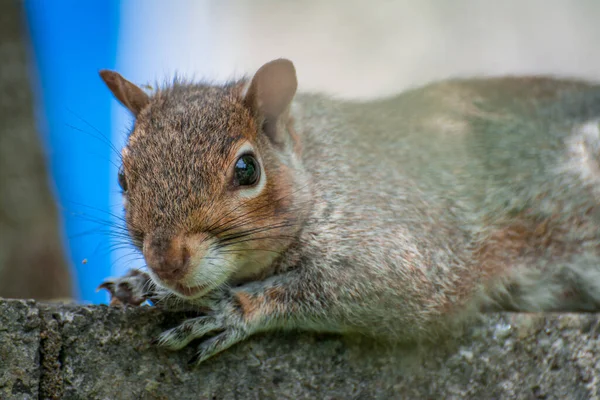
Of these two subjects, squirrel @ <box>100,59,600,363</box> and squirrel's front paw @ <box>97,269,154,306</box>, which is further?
squirrel's front paw @ <box>97,269,154,306</box>

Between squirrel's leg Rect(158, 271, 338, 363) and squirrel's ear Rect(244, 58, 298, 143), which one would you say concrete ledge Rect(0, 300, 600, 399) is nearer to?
squirrel's leg Rect(158, 271, 338, 363)

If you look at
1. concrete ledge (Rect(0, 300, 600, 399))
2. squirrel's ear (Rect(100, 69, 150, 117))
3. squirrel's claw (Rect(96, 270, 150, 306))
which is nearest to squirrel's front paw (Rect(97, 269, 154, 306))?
squirrel's claw (Rect(96, 270, 150, 306))

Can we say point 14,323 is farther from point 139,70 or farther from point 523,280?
point 523,280

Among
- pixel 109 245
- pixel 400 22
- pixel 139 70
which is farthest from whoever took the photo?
pixel 139 70

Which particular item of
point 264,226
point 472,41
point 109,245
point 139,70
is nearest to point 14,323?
point 109,245

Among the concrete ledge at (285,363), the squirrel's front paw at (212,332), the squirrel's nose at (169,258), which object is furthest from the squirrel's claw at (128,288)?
the squirrel's nose at (169,258)

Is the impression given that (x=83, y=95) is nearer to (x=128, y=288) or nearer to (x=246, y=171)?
(x=128, y=288)
